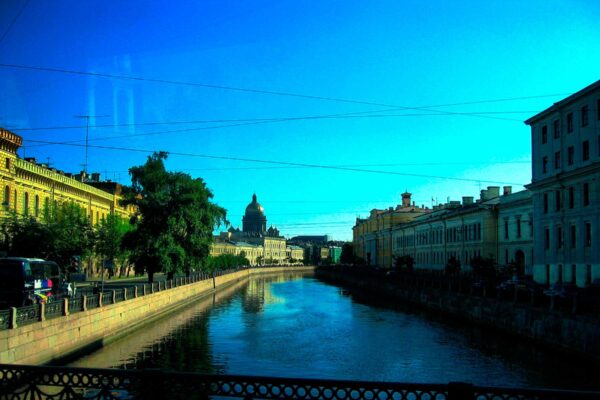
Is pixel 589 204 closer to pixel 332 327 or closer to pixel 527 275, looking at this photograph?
pixel 527 275

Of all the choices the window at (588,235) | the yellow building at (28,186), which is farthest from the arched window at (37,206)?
the window at (588,235)

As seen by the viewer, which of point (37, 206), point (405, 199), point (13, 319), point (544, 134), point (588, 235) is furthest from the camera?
point (405, 199)

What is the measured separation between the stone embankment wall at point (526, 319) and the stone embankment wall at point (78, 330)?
64.2 ft

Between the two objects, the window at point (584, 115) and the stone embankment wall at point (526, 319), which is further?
the window at point (584, 115)

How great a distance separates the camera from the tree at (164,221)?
151ft

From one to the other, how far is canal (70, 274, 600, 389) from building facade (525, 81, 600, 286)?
11.2 meters

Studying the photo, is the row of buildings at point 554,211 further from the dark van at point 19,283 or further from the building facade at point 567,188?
the dark van at point 19,283

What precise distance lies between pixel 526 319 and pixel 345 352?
9349mm

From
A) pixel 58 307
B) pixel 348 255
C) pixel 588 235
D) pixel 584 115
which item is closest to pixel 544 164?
pixel 584 115

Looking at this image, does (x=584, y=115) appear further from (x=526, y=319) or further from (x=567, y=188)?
(x=526, y=319)

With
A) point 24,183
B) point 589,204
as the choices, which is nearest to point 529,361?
point 589,204

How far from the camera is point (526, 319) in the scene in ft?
88.9

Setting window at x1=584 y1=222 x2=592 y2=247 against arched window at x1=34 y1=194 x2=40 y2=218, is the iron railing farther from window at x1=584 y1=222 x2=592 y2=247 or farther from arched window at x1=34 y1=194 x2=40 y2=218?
window at x1=584 y1=222 x2=592 y2=247

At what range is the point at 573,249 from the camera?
4031cm
